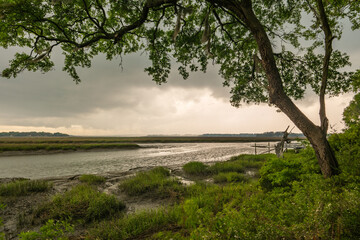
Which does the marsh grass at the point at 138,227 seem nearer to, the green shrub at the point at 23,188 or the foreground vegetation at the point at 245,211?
the foreground vegetation at the point at 245,211

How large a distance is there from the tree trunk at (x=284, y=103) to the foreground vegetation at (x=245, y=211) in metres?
0.40

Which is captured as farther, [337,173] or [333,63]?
[333,63]

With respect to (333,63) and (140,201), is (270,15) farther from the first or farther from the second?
(140,201)

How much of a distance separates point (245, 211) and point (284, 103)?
3119mm

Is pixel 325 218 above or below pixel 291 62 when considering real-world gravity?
below

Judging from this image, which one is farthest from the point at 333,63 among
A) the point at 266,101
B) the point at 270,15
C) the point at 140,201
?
the point at 140,201

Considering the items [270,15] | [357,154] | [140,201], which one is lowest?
[140,201]

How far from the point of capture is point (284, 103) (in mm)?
4355

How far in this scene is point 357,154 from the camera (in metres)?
4.37

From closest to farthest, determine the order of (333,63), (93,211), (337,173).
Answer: (337,173)
(93,211)
(333,63)

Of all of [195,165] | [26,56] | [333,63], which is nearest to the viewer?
[333,63]

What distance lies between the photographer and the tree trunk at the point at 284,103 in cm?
408

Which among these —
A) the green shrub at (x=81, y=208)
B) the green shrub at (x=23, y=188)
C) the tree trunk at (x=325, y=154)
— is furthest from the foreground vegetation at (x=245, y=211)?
the green shrub at (x=23, y=188)

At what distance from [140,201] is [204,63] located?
7960mm
